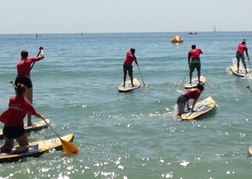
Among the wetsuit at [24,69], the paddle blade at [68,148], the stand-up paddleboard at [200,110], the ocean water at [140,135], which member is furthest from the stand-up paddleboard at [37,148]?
the stand-up paddleboard at [200,110]

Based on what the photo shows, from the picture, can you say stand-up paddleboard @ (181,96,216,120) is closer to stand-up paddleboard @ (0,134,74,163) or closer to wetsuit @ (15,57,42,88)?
stand-up paddleboard @ (0,134,74,163)

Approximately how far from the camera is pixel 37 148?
923 centimetres

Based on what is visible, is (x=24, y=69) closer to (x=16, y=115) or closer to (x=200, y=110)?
(x=16, y=115)

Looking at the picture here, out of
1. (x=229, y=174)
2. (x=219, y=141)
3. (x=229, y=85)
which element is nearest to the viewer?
(x=229, y=174)

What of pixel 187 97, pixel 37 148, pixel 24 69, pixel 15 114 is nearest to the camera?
pixel 15 114

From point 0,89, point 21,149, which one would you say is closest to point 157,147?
point 21,149

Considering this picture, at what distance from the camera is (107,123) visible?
1228cm

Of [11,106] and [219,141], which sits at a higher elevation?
[11,106]

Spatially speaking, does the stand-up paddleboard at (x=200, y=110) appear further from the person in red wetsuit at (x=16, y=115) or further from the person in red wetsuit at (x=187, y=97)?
the person in red wetsuit at (x=16, y=115)

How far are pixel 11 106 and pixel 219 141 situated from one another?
16.1 ft

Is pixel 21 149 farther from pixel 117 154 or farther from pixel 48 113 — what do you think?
pixel 48 113

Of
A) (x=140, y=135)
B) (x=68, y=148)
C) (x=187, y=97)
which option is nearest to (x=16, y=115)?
(x=68, y=148)

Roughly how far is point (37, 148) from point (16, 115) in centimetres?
105

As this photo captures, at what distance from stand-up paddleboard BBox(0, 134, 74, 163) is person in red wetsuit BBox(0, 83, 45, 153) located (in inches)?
6.1
